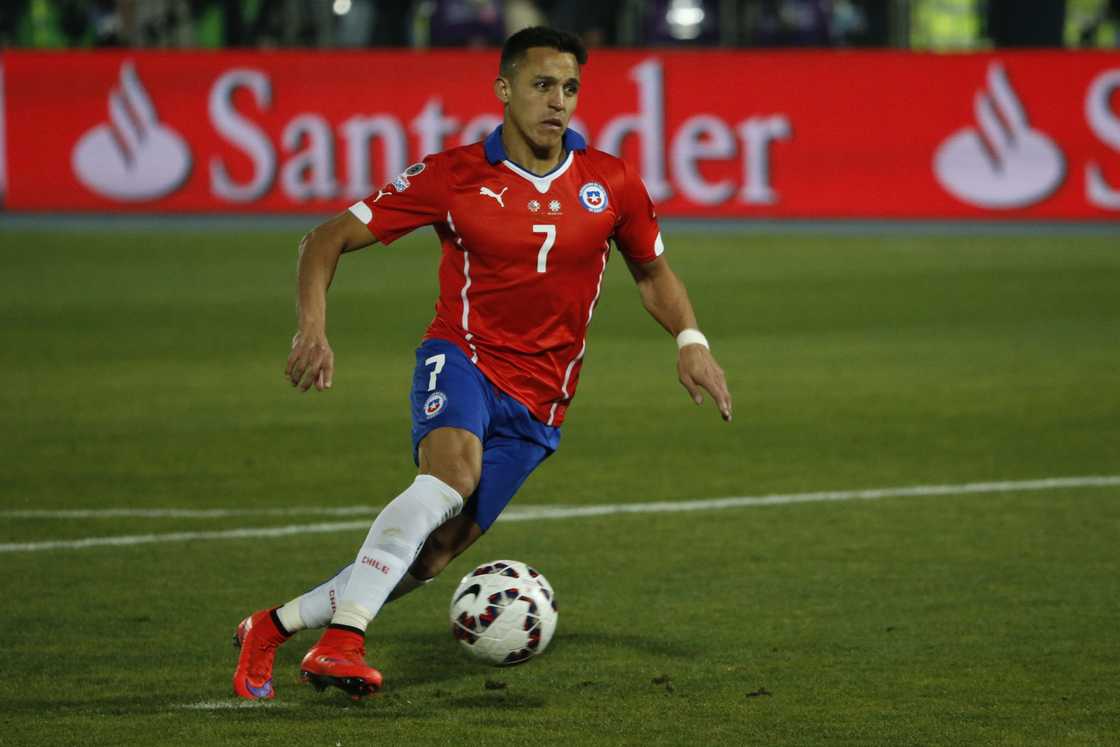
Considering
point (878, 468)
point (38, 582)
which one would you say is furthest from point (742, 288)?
point (38, 582)

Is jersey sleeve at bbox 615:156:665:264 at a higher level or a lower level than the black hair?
lower

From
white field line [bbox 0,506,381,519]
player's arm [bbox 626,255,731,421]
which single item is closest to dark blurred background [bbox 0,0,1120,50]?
white field line [bbox 0,506,381,519]

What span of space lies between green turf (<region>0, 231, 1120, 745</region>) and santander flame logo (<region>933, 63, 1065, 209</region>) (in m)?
3.84

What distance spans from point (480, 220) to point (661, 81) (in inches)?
606

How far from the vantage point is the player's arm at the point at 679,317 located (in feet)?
19.3

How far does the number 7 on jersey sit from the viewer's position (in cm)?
586

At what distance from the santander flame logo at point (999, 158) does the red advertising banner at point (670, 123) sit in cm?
2

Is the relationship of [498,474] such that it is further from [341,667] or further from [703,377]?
[341,667]

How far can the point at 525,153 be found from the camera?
5.94 m

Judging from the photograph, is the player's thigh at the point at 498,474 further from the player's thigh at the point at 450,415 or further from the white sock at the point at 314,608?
the white sock at the point at 314,608

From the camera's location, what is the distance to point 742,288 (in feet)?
55.8

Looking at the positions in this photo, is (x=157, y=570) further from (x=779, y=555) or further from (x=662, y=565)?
(x=779, y=555)

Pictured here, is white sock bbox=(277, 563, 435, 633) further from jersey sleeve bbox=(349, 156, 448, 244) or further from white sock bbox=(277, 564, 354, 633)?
jersey sleeve bbox=(349, 156, 448, 244)

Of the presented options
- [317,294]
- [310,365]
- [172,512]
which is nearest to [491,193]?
[317,294]
